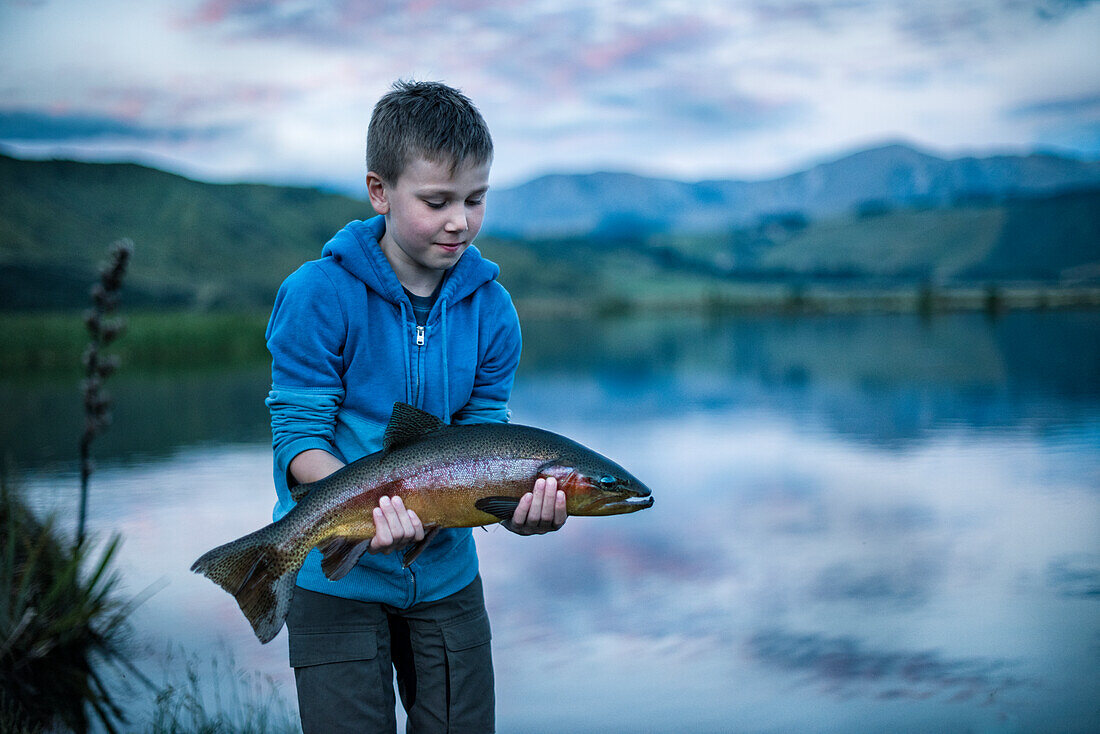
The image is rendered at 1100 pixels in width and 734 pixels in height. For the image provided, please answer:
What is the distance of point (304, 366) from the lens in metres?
2.83

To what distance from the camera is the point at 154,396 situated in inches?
1153

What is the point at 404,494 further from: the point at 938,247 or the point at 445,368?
the point at 938,247

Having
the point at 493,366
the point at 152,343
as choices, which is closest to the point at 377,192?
the point at 493,366

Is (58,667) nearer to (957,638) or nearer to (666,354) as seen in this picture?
(957,638)

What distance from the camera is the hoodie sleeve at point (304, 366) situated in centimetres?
279

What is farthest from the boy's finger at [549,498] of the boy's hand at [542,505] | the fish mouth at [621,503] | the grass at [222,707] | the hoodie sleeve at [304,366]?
the grass at [222,707]

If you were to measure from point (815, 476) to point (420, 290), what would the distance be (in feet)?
45.8

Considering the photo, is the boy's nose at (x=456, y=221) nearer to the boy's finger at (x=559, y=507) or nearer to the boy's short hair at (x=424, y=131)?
the boy's short hair at (x=424, y=131)

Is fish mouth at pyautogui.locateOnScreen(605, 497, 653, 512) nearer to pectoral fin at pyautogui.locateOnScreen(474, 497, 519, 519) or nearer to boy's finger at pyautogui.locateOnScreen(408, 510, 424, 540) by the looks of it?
pectoral fin at pyautogui.locateOnScreen(474, 497, 519, 519)

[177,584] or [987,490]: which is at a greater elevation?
[987,490]

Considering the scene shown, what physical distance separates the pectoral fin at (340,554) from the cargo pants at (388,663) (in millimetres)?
335

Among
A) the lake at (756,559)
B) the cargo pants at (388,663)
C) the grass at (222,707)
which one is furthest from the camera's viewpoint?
the lake at (756,559)

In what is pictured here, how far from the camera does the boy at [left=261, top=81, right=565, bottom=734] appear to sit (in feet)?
9.19

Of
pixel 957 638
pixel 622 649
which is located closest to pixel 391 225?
pixel 622 649
